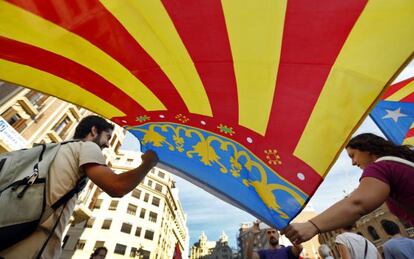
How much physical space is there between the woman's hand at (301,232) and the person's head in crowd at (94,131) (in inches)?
60.7

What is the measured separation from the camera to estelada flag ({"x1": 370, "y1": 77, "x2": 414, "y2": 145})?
3.11 meters

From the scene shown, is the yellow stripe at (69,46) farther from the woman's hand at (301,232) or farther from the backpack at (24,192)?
the woman's hand at (301,232)

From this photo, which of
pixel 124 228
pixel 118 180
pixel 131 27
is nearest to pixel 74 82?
pixel 131 27

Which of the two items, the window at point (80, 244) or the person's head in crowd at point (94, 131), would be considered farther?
the window at point (80, 244)

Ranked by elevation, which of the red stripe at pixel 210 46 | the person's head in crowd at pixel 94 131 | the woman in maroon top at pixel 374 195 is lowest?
the woman in maroon top at pixel 374 195

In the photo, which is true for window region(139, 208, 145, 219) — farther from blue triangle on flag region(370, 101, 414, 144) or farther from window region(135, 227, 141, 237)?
blue triangle on flag region(370, 101, 414, 144)

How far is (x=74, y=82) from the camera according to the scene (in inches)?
74.9

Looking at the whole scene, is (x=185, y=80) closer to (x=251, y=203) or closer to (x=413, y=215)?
(x=251, y=203)

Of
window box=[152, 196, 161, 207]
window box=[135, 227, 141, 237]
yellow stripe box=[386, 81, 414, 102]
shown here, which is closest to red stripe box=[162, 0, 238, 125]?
yellow stripe box=[386, 81, 414, 102]

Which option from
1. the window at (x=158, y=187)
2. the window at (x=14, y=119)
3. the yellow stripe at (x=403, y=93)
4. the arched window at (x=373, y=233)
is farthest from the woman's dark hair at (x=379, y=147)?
the window at (x=158, y=187)

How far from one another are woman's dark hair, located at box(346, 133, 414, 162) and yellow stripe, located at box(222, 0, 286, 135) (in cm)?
79

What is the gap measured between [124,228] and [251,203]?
114ft

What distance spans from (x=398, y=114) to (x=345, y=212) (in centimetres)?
312

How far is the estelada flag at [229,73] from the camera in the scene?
1.04 metres
